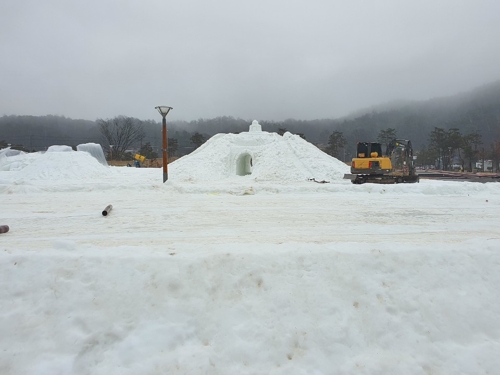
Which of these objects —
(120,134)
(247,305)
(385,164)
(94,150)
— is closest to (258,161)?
(385,164)

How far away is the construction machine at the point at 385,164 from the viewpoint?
630 inches

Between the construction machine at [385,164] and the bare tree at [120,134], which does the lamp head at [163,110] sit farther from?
the bare tree at [120,134]

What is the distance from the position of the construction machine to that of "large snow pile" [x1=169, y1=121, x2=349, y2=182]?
14.0 feet

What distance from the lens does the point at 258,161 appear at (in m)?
23.3

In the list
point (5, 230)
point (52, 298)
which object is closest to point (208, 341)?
point (52, 298)

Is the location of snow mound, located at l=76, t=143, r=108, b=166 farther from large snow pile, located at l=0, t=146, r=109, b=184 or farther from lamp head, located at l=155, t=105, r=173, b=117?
lamp head, located at l=155, t=105, r=173, b=117

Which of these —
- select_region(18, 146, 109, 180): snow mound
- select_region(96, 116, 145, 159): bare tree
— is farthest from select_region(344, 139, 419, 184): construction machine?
select_region(96, 116, 145, 159): bare tree

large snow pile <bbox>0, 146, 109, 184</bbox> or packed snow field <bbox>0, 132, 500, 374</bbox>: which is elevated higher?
large snow pile <bbox>0, 146, 109, 184</bbox>

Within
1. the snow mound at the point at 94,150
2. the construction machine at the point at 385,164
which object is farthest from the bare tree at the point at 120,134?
the construction machine at the point at 385,164

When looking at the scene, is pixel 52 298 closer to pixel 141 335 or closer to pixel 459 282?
pixel 141 335

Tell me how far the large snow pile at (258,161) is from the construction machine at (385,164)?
4.25 metres

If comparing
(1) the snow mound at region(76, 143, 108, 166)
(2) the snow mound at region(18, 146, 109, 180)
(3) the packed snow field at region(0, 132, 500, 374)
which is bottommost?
(3) the packed snow field at region(0, 132, 500, 374)

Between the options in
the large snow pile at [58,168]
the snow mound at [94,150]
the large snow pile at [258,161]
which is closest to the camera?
the large snow pile at [58,168]

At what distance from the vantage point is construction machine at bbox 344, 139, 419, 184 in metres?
16.0
